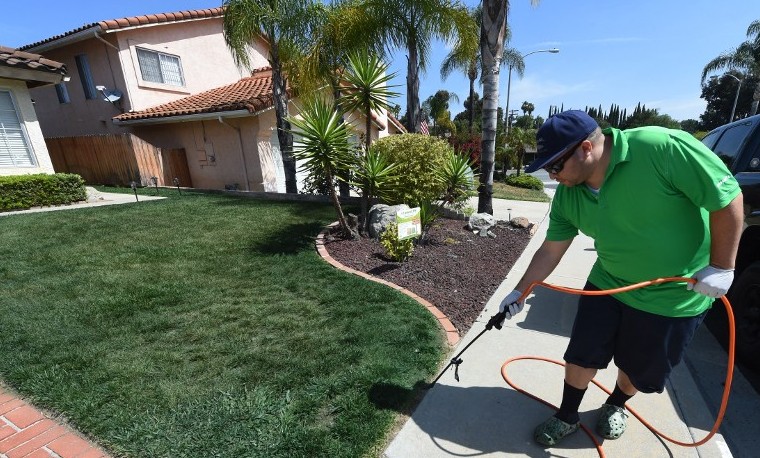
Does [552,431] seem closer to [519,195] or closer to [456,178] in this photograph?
[456,178]

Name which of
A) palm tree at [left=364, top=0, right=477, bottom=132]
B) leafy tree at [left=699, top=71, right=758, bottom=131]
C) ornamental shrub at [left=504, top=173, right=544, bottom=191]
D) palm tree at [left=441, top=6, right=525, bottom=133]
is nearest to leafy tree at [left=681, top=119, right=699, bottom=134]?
leafy tree at [left=699, top=71, right=758, bottom=131]

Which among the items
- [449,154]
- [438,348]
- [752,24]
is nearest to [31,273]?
[438,348]

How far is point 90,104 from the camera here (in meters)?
13.2

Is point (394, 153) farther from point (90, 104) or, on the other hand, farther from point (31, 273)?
point (90, 104)

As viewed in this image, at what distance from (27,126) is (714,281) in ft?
40.5

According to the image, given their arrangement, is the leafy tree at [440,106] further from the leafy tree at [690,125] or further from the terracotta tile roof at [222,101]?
the leafy tree at [690,125]

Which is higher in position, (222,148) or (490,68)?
(490,68)

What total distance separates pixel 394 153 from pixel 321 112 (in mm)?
1437

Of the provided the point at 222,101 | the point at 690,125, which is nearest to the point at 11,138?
the point at 222,101

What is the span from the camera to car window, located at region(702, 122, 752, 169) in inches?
130

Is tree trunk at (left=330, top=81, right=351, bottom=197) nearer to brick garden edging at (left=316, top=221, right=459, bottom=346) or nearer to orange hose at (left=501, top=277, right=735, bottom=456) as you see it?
brick garden edging at (left=316, top=221, right=459, bottom=346)

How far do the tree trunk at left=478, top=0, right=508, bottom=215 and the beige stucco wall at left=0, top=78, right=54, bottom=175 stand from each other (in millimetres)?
10302

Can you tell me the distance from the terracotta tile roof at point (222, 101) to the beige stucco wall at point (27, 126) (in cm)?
338

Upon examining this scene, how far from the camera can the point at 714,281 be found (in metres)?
1.56
